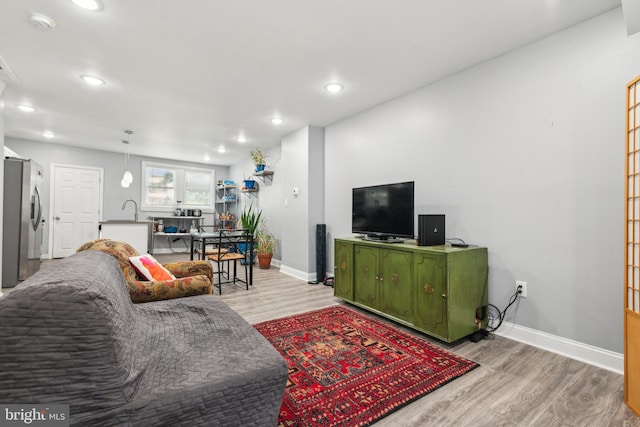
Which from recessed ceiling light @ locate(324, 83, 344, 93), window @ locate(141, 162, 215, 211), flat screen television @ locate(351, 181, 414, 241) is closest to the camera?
flat screen television @ locate(351, 181, 414, 241)

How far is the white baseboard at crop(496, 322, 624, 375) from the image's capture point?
6.59ft

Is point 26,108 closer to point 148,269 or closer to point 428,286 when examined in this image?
point 148,269

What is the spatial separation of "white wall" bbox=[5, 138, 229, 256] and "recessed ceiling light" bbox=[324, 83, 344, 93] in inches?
234

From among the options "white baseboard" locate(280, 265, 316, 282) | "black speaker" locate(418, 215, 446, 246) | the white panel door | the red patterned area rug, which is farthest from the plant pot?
the white panel door

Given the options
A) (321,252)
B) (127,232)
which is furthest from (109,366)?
(127,232)

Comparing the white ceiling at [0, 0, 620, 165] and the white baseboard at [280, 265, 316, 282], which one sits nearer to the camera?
the white ceiling at [0, 0, 620, 165]

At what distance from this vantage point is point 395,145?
3.62m

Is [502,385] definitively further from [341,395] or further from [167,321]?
[167,321]

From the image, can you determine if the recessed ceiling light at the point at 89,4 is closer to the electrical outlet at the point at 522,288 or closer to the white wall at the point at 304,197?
the white wall at the point at 304,197

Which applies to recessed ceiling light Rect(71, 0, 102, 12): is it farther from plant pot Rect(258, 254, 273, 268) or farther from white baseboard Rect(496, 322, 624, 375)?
plant pot Rect(258, 254, 273, 268)

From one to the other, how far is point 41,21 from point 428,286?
374cm

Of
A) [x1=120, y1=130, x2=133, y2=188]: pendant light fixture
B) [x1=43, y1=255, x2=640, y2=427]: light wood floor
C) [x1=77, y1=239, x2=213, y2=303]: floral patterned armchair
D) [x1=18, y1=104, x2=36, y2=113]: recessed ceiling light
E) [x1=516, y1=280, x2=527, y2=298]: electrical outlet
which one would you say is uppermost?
[x1=18, y1=104, x2=36, y2=113]: recessed ceiling light

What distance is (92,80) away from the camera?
325cm

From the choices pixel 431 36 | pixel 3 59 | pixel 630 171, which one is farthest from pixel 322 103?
pixel 3 59
